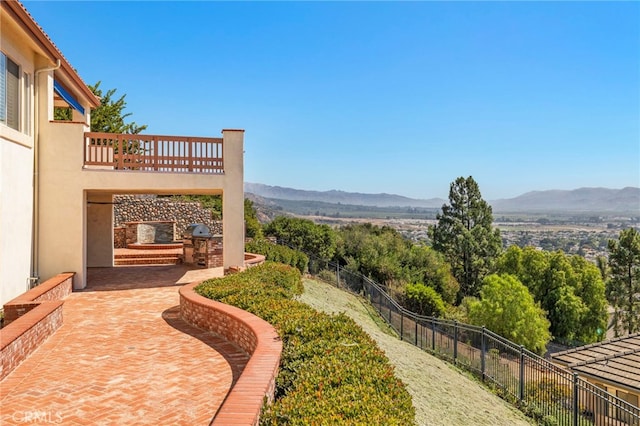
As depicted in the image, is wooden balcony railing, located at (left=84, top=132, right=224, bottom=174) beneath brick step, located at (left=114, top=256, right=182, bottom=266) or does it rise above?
above

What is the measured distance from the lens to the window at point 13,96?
8.01m

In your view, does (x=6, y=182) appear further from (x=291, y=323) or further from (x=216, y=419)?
(x=216, y=419)

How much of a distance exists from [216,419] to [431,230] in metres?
42.4

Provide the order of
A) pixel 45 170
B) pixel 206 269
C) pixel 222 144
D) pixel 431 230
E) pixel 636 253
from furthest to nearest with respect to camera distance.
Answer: pixel 431 230 → pixel 636 253 → pixel 206 269 → pixel 222 144 → pixel 45 170

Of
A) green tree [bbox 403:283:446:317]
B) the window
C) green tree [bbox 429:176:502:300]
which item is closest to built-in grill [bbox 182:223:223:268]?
the window

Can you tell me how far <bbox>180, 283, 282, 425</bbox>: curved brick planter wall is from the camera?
10.9 feet

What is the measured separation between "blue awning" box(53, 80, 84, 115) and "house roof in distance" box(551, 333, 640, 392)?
17337 mm

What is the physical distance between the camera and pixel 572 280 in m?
35.7

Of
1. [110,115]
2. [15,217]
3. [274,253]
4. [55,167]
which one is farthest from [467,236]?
[15,217]

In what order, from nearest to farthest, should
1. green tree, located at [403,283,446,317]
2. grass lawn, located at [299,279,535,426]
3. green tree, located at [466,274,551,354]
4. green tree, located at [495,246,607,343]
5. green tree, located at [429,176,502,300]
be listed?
grass lawn, located at [299,279,535,426] < green tree, located at [403,283,446,317] < green tree, located at [466,274,551,354] < green tree, located at [495,246,607,343] < green tree, located at [429,176,502,300]

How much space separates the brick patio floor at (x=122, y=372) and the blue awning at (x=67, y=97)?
20.2 ft

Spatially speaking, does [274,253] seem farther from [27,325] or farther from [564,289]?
[564,289]

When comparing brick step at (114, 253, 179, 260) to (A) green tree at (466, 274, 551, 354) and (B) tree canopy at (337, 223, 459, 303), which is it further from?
(A) green tree at (466, 274, 551, 354)

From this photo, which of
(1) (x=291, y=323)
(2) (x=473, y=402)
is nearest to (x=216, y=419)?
(1) (x=291, y=323)
